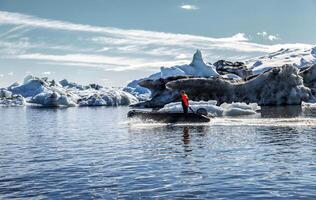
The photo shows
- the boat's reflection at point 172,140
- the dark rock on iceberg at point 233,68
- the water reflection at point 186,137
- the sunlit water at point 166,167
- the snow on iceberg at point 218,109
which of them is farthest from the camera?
the dark rock on iceberg at point 233,68

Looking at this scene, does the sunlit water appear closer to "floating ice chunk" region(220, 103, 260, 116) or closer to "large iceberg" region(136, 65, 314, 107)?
"floating ice chunk" region(220, 103, 260, 116)

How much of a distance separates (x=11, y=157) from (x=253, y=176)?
15180 mm

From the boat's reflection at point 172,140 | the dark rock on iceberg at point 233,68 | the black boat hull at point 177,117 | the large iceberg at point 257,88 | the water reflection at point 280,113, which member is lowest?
the boat's reflection at point 172,140

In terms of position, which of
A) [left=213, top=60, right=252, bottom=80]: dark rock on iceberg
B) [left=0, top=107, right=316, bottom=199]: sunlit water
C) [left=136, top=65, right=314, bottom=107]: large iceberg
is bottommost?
[left=0, top=107, right=316, bottom=199]: sunlit water

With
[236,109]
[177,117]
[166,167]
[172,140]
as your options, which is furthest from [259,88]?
[166,167]

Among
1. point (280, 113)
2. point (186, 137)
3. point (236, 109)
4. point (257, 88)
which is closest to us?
point (186, 137)

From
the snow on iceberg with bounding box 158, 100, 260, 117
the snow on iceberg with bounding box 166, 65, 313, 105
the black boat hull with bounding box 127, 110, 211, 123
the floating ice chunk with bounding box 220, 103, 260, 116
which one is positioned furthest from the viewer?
the snow on iceberg with bounding box 166, 65, 313, 105

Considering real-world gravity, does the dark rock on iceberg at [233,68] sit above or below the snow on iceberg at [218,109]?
above

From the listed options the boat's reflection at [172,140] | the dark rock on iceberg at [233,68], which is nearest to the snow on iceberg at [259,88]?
the dark rock on iceberg at [233,68]

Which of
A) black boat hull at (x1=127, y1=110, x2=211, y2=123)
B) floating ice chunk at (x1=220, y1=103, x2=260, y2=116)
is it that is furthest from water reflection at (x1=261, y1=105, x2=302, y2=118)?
black boat hull at (x1=127, y1=110, x2=211, y2=123)

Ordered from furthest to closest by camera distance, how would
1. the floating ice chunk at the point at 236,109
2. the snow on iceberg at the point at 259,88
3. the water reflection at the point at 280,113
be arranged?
1. the snow on iceberg at the point at 259,88
2. the floating ice chunk at the point at 236,109
3. the water reflection at the point at 280,113

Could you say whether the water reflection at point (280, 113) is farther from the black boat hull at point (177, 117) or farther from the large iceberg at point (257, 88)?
the large iceberg at point (257, 88)

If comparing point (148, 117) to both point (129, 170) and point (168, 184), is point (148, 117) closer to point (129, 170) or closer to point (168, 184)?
point (129, 170)

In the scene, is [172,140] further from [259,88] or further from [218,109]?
[259,88]
